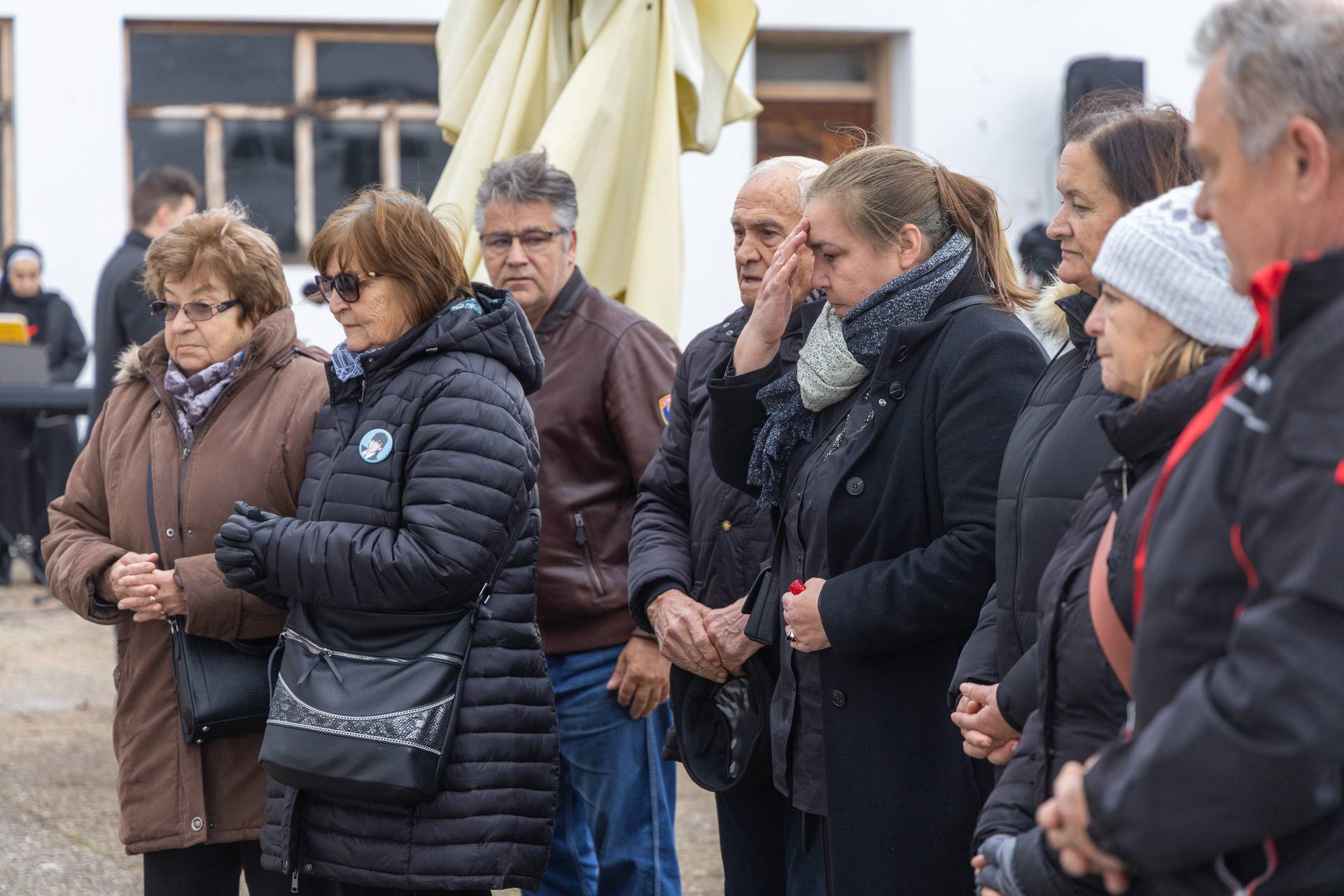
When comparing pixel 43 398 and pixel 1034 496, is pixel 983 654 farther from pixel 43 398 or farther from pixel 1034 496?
pixel 43 398

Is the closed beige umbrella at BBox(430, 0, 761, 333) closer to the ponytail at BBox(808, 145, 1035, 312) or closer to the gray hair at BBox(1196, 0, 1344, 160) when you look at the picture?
the ponytail at BBox(808, 145, 1035, 312)

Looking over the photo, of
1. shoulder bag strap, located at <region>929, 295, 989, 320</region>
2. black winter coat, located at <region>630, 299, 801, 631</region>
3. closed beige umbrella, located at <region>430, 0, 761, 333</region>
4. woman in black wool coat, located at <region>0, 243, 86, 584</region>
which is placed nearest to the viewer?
shoulder bag strap, located at <region>929, 295, 989, 320</region>

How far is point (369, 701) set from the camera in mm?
2807

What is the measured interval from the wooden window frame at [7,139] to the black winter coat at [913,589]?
9409 millimetres

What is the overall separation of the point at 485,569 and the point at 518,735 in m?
0.34

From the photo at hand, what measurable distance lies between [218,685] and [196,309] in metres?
A: 0.80

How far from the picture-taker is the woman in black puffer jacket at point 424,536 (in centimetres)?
281

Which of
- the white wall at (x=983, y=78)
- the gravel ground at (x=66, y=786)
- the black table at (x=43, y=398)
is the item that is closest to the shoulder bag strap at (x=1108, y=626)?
the gravel ground at (x=66, y=786)

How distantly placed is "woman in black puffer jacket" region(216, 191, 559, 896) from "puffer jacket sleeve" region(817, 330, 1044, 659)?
68 centimetres

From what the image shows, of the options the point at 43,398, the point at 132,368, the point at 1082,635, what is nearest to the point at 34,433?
the point at 43,398

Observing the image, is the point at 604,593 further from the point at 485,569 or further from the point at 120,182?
the point at 120,182

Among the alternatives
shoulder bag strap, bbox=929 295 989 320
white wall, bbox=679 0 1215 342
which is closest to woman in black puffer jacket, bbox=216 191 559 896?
shoulder bag strap, bbox=929 295 989 320

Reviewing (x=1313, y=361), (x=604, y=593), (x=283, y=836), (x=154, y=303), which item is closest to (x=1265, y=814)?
(x=1313, y=361)

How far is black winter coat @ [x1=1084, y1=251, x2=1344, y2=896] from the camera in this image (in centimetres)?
138
